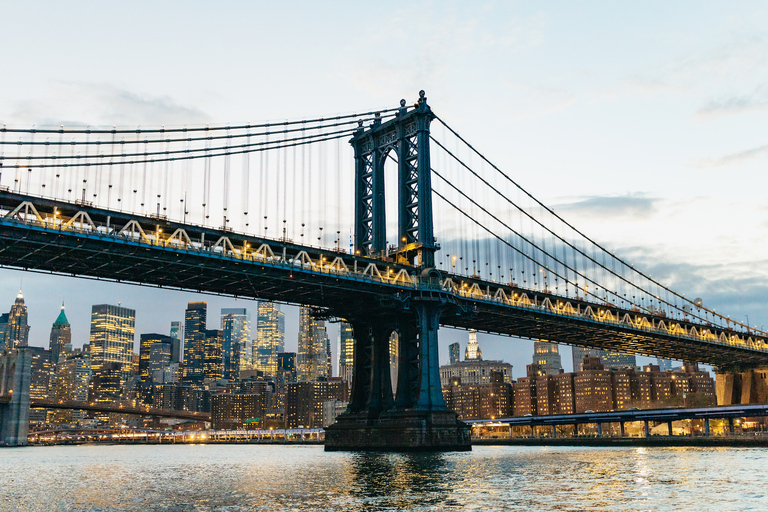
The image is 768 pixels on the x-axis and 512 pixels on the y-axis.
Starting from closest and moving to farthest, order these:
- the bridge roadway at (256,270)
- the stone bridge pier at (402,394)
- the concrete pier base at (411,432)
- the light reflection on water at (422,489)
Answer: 1. the light reflection on water at (422,489)
2. the bridge roadway at (256,270)
3. the concrete pier base at (411,432)
4. the stone bridge pier at (402,394)

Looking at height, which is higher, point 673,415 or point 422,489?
point 673,415

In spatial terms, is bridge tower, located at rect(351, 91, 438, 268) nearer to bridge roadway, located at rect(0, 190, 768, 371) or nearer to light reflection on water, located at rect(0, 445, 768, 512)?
bridge roadway, located at rect(0, 190, 768, 371)

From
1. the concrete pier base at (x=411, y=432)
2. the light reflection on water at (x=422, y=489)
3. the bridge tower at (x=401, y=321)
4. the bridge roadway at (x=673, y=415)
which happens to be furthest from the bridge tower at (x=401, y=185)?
the bridge roadway at (x=673, y=415)

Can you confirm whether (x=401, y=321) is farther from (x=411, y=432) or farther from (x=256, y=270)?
(x=256, y=270)

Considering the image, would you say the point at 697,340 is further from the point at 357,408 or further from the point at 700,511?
the point at 700,511

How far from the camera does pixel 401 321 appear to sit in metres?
89.4

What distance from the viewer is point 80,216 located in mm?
66125

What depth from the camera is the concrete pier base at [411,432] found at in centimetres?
8094

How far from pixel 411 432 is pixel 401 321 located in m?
13.7

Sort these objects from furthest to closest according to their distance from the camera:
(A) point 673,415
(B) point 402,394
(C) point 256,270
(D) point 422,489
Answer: (A) point 673,415, (B) point 402,394, (C) point 256,270, (D) point 422,489

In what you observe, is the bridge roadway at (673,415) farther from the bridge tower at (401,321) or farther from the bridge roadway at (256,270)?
the bridge tower at (401,321)

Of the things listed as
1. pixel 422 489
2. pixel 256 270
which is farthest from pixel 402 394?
pixel 422 489

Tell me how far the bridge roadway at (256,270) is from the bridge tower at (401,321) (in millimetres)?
2164

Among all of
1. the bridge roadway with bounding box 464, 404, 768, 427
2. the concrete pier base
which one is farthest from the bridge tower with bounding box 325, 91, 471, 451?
the bridge roadway with bounding box 464, 404, 768, 427
